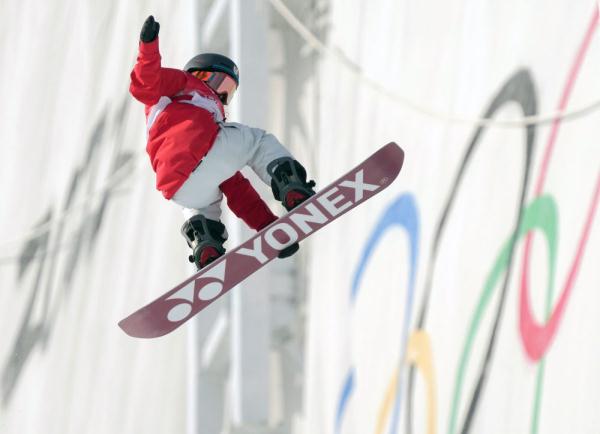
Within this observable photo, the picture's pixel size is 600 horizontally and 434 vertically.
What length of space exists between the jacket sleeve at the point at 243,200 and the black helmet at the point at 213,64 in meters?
0.31

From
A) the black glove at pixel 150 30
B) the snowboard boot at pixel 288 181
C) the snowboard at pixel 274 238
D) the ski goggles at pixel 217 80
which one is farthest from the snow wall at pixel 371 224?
the black glove at pixel 150 30

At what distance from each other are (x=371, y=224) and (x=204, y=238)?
10.7 feet

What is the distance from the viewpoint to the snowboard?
3805mm

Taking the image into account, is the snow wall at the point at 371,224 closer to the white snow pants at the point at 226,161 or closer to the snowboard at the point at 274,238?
the snowboard at the point at 274,238

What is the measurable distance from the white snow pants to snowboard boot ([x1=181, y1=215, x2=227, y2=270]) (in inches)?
1.7

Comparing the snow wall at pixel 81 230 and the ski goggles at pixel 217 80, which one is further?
the snow wall at pixel 81 230

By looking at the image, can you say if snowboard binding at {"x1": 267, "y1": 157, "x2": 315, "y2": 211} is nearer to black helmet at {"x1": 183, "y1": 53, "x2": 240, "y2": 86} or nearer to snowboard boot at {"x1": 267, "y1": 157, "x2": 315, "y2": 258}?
snowboard boot at {"x1": 267, "y1": 157, "x2": 315, "y2": 258}

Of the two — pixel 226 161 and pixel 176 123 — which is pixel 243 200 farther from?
pixel 176 123

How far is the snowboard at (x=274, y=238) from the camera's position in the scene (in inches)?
150

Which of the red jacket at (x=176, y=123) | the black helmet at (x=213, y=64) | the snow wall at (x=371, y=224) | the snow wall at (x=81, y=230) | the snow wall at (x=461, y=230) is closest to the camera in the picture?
the red jacket at (x=176, y=123)

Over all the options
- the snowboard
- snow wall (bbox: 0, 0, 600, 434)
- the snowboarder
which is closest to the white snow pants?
the snowboarder

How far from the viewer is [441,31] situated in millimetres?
6375

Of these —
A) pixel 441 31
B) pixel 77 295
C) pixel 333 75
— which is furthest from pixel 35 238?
pixel 441 31

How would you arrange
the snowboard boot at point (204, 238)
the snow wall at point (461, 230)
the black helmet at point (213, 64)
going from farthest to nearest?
the snow wall at point (461, 230)
the snowboard boot at point (204, 238)
the black helmet at point (213, 64)
